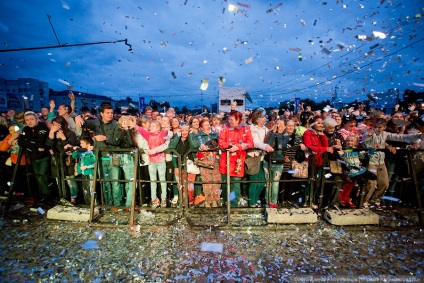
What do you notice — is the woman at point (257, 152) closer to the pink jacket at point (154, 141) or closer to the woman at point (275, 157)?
the woman at point (275, 157)

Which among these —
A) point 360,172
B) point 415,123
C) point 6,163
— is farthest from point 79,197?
point 415,123

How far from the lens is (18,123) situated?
20.5ft

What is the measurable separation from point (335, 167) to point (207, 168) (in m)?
2.84

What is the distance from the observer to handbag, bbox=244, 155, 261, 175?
194 inches

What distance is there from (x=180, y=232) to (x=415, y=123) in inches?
245

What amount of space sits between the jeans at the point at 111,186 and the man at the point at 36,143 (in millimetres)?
1301

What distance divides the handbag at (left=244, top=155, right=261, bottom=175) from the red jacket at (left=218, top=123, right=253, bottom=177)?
0.34ft

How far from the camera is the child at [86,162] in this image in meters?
5.06

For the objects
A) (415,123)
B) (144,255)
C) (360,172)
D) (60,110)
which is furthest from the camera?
(60,110)

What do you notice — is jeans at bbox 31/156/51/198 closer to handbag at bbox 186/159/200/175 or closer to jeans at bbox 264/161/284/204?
handbag at bbox 186/159/200/175

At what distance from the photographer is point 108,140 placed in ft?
16.2

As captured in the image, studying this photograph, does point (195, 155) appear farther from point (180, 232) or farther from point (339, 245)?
point (339, 245)

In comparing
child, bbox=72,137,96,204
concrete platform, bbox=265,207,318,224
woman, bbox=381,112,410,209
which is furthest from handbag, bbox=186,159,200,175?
woman, bbox=381,112,410,209

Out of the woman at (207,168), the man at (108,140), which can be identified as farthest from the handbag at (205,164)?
the man at (108,140)
